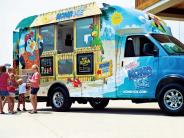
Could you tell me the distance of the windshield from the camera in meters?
11.8

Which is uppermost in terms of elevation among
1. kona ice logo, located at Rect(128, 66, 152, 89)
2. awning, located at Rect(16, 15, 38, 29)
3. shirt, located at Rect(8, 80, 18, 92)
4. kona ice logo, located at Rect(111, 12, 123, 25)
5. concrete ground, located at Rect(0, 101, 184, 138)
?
awning, located at Rect(16, 15, 38, 29)

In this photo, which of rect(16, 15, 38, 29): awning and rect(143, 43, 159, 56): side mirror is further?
rect(16, 15, 38, 29): awning

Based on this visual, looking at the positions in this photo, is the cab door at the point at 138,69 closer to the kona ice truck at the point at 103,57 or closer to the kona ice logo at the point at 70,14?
the kona ice truck at the point at 103,57

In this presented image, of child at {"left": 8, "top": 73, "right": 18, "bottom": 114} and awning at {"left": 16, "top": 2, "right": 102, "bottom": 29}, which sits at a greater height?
awning at {"left": 16, "top": 2, "right": 102, "bottom": 29}

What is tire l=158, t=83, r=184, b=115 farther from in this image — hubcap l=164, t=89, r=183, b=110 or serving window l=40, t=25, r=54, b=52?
serving window l=40, t=25, r=54, b=52

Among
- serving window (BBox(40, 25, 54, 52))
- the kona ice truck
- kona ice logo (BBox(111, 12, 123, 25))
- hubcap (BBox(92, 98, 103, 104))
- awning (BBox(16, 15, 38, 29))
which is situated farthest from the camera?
awning (BBox(16, 15, 38, 29))

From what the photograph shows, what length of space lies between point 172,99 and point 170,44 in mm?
1596

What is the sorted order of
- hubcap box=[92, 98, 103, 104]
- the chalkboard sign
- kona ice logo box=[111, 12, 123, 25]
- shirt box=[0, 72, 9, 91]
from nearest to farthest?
kona ice logo box=[111, 12, 123, 25]
the chalkboard sign
shirt box=[0, 72, 9, 91]
hubcap box=[92, 98, 103, 104]

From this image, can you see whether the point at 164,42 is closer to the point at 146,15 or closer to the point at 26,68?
the point at 146,15

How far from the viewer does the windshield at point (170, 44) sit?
11.8 meters

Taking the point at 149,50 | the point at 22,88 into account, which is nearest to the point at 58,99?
the point at 22,88

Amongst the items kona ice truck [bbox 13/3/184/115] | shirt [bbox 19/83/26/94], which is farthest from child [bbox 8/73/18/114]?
kona ice truck [bbox 13/3/184/115]

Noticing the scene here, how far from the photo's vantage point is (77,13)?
13719 mm

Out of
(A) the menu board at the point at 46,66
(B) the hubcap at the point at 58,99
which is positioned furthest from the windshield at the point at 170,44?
(A) the menu board at the point at 46,66
